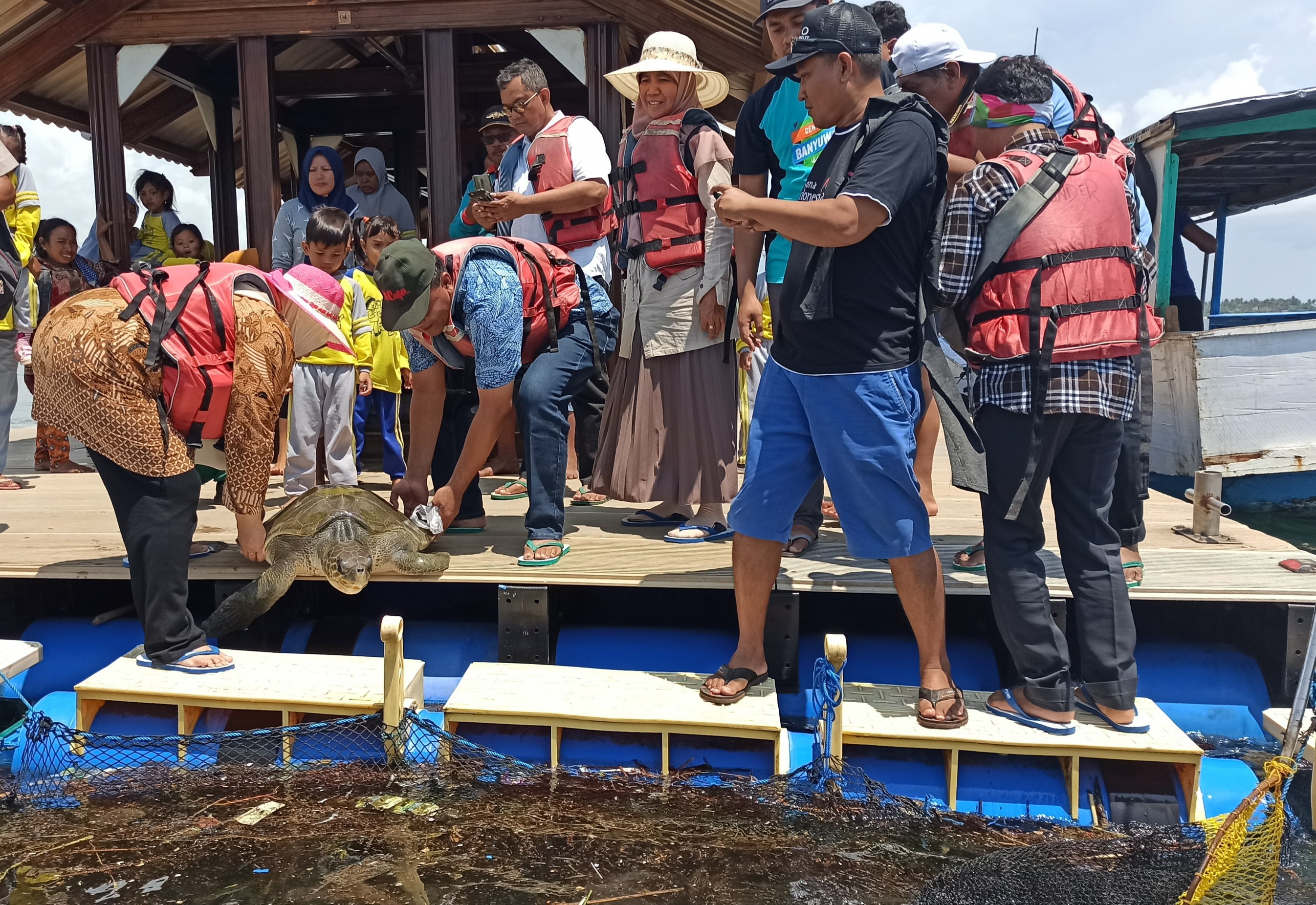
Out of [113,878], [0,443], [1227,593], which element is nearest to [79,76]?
[0,443]

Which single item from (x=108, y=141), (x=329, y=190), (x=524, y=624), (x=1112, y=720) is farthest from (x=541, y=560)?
(x=108, y=141)

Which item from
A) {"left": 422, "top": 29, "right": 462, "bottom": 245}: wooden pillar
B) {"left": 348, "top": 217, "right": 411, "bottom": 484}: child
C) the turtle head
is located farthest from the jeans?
{"left": 422, "top": 29, "right": 462, "bottom": 245}: wooden pillar

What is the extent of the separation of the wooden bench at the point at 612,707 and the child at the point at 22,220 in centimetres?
421

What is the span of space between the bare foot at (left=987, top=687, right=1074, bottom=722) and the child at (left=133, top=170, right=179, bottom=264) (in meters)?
7.10

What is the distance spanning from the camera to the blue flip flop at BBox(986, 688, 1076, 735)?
2984 mm

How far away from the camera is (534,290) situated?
4.10 meters

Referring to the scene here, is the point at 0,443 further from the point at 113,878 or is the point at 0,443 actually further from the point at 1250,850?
the point at 1250,850

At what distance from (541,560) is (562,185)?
1829 mm

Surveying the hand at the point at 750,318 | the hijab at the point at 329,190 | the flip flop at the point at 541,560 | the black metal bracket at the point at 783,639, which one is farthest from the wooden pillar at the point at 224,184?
the black metal bracket at the point at 783,639

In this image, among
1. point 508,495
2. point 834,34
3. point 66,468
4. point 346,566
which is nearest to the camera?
point 834,34

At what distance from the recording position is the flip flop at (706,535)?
4410 mm

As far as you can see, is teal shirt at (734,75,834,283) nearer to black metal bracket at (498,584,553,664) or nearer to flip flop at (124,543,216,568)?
black metal bracket at (498,584,553,664)

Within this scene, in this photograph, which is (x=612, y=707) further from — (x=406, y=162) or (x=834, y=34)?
(x=406, y=162)

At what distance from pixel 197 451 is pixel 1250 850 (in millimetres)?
3685
